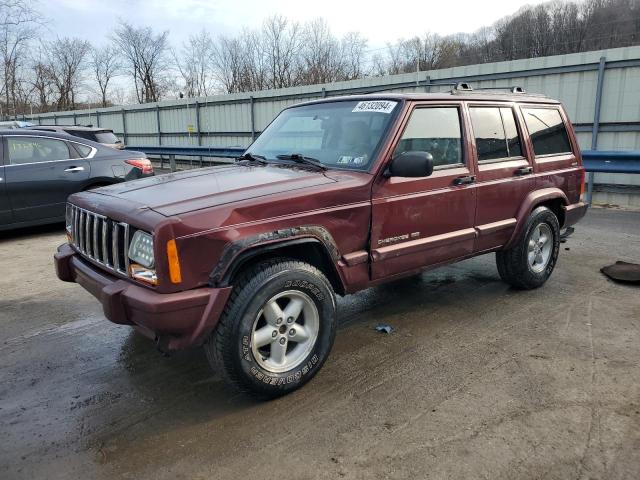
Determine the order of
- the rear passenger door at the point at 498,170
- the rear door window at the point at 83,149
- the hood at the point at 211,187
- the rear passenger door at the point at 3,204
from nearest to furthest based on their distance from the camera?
the hood at the point at 211,187
the rear passenger door at the point at 498,170
the rear passenger door at the point at 3,204
the rear door window at the point at 83,149

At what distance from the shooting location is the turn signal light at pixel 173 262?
111 inches

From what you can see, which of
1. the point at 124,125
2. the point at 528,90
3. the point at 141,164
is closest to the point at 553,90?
the point at 528,90

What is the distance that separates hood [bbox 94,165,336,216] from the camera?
3094mm

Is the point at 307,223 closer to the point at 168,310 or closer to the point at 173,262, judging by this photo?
the point at 173,262

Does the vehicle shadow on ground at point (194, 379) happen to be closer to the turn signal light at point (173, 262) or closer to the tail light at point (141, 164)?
the turn signal light at point (173, 262)

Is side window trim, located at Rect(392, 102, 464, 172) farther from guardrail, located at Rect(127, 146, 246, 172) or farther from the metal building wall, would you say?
guardrail, located at Rect(127, 146, 246, 172)

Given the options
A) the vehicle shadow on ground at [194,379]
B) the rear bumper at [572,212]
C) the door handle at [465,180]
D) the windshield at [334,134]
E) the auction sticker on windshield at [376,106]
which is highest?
the auction sticker on windshield at [376,106]

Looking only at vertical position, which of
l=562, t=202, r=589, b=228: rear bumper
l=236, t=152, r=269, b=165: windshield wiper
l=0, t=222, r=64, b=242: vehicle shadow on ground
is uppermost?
l=236, t=152, r=269, b=165: windshield wiper

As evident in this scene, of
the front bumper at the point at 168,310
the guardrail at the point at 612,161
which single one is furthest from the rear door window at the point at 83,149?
the guardrail at the point at 612,161

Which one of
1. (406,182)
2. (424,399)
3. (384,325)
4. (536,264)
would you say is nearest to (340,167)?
(406,182)

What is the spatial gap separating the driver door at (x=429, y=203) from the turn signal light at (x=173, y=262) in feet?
4.73

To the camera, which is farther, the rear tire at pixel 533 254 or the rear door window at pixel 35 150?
the rear door window at pixel 35 150

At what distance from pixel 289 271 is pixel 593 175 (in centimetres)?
903

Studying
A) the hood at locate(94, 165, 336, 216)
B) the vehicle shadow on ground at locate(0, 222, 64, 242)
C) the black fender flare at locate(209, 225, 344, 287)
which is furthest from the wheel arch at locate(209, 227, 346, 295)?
the vehicle shadow on ground at locate(0, 222, 64, 242)
